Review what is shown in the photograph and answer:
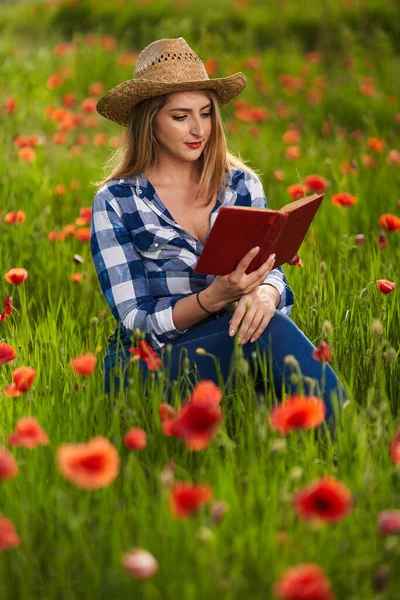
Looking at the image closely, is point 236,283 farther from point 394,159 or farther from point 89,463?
point 394,159

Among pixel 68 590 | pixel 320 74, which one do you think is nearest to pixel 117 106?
pixel 68 590

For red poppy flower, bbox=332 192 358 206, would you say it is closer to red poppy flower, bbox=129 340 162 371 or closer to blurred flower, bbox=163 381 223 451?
red poppy flower, bbox=129 340 162 371

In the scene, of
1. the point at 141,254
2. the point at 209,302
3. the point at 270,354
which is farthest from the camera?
the point at 141,254

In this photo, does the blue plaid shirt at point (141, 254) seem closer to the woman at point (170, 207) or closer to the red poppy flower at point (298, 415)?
the woman at point (170, 207)

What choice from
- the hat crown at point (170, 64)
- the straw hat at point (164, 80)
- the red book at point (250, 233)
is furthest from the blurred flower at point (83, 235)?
the red book at point (250, 233)

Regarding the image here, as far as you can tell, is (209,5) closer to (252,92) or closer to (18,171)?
(252,92)

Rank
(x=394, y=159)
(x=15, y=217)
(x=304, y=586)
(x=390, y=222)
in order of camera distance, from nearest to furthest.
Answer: (x=304, y=586)
(x=390, y=222)
(x=15, y=217)
(x=394, y=159)

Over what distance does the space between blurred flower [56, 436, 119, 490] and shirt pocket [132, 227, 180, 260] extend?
120 cm

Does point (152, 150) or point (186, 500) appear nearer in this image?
point (186, 500)

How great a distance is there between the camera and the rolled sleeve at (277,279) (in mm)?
2359

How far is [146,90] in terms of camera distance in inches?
91.7

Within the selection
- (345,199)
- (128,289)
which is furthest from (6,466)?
(345,199)

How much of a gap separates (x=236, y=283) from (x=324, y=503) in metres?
0.93

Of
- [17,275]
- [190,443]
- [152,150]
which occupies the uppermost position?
[152,150]
